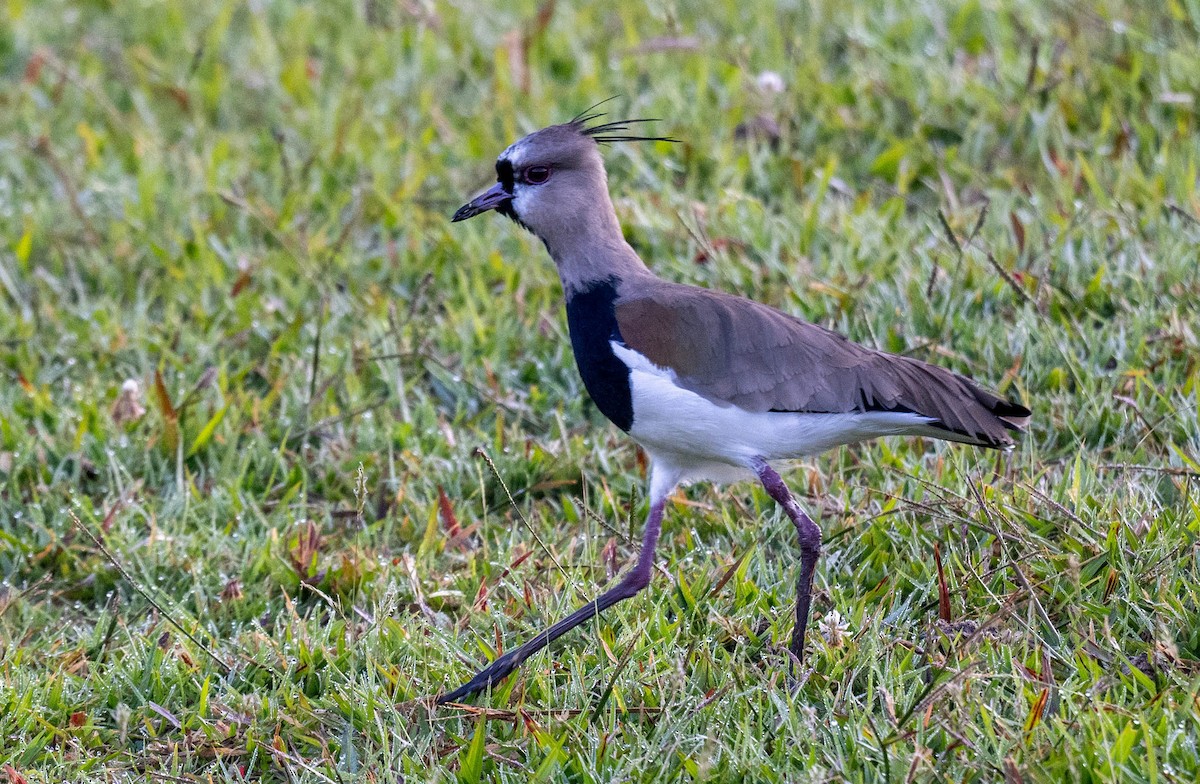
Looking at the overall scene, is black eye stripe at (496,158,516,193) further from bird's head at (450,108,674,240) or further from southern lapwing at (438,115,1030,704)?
southern lapwing at (438,115,1030,704)

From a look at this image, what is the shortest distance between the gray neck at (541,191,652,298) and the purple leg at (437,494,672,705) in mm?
640

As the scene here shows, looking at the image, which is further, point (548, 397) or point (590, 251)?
point (548, 397)

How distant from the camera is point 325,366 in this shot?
5066 millimetres

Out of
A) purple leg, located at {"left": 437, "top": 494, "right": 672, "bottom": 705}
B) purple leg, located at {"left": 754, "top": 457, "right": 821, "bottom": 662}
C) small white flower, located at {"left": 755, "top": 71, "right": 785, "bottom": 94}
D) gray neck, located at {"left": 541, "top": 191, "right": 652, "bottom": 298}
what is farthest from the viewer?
small white flower, located at {"left": 755, "top": 71, "right": 785, "bottom": 94}

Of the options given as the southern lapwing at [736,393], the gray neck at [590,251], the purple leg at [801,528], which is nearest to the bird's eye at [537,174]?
the gray neck at [590,251]

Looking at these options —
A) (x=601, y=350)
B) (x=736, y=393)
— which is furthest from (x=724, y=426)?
(x=601, y=350)

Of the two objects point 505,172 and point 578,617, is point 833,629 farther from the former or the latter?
point 505,172

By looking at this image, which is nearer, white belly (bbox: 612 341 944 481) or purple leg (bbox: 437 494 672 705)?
purple leg (bbox: 437 494 672 705)

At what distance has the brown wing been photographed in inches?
148

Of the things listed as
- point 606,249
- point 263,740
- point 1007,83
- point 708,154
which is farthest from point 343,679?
point 1007,83

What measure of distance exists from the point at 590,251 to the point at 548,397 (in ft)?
3.31

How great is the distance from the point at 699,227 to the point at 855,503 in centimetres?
164

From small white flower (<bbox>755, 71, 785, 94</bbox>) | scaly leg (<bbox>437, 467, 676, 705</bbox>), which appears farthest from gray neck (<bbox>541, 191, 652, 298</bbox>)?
small white flower (<bbox>755, 71, 785, 94</bbox>)

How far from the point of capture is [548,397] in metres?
4.95
